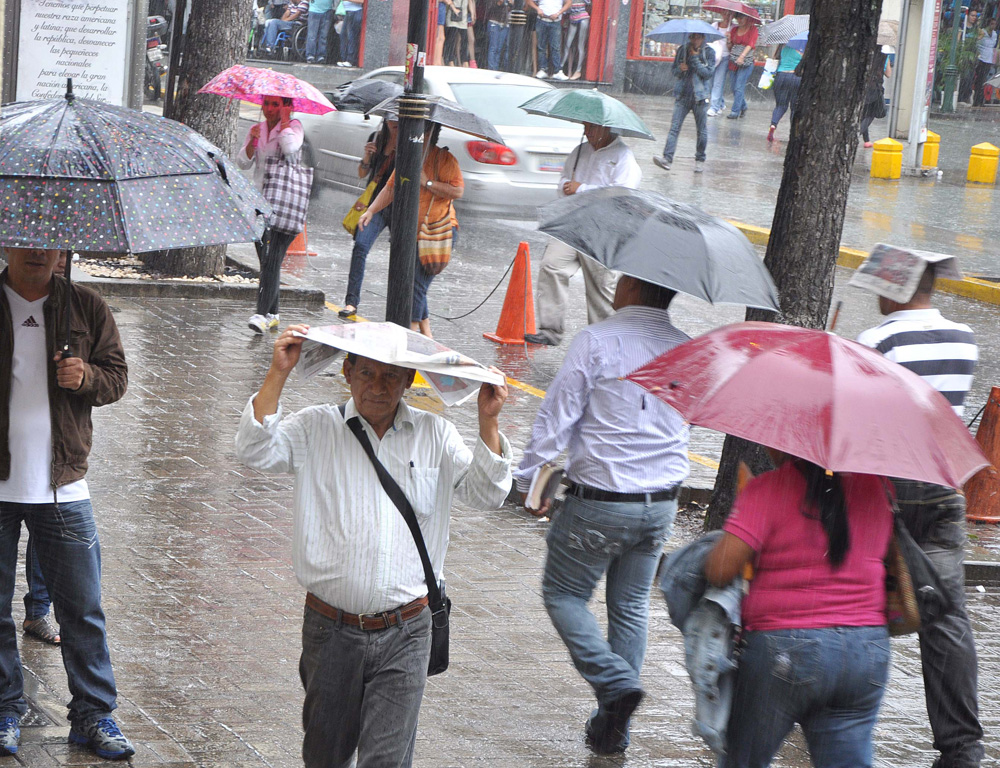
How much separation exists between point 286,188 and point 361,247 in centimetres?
101

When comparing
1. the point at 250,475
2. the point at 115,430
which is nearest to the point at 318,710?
the point at 250,475

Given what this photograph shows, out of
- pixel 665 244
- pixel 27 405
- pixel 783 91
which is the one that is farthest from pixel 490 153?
pixel 783 91

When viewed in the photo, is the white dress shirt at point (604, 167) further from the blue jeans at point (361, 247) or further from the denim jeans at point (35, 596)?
the denim jeans at point (35, 596)

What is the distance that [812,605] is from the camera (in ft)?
11.7

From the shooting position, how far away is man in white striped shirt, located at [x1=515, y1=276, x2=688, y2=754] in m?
4.84

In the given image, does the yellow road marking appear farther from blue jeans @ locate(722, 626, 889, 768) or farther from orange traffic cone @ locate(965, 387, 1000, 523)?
blue jeans @ locate(722, 626, 889, 768)

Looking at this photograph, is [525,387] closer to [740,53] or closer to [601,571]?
[601,571]

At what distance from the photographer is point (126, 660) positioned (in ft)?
17.6

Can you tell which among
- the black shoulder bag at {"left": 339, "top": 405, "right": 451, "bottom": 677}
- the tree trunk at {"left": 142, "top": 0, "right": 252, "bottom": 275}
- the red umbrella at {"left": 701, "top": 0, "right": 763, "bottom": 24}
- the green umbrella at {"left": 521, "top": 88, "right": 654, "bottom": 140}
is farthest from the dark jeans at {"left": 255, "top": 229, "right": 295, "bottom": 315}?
the red umbrella at {"left": 701, "top": 0, "right": 763, "bottom": 24}

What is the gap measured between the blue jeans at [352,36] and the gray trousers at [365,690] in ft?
96.2

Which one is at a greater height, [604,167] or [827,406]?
[604,167]

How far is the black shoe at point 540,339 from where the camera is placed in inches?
456

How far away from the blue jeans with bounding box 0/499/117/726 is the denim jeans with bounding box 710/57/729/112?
92.6 feet

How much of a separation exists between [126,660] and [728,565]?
2745mm
